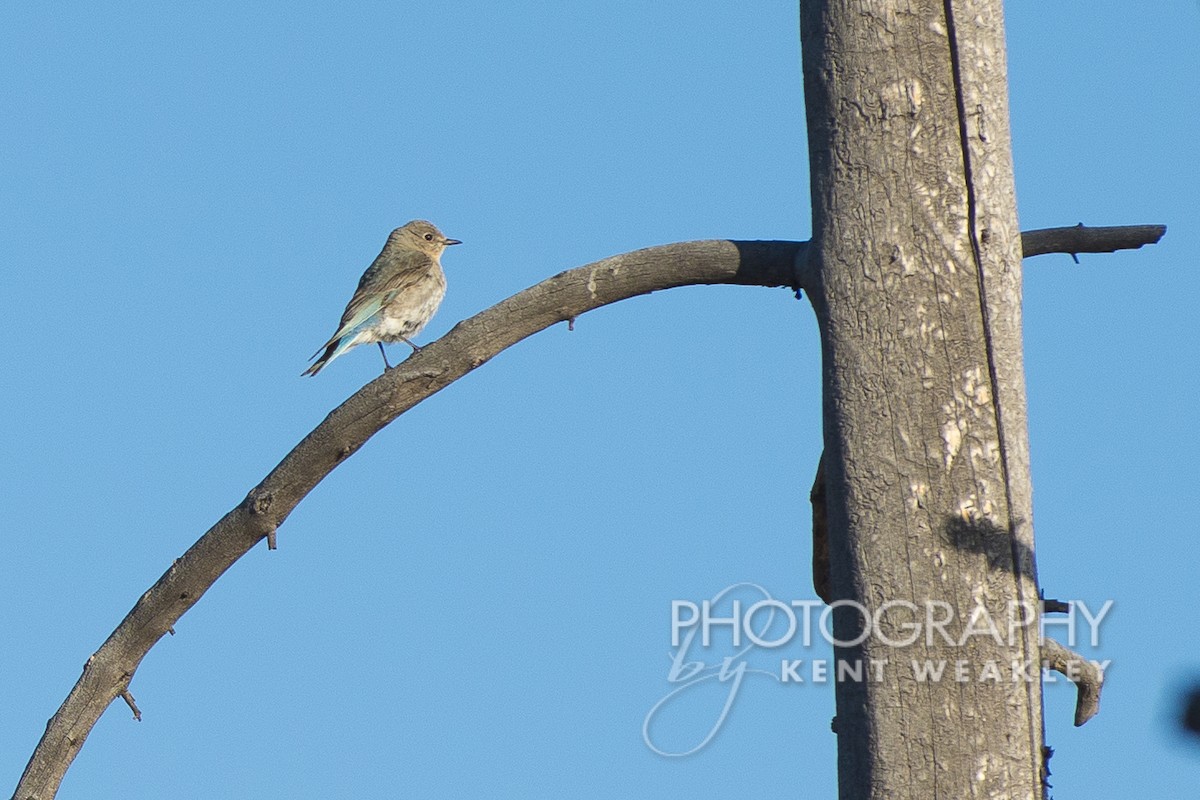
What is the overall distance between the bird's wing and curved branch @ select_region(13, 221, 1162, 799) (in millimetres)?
4623

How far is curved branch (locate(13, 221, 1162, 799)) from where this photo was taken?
412 centimetres

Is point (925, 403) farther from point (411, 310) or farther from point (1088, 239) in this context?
point (411, 310)

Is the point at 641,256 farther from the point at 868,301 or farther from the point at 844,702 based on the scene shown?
the point at 844,702

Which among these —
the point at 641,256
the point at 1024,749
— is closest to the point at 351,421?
the point at 641,256

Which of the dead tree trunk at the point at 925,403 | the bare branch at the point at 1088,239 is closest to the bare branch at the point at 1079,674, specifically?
the dead tree trunk at the point at 925,403

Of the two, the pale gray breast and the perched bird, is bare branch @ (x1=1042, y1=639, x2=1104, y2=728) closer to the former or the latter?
the perched bird

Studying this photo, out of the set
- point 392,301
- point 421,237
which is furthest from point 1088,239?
point 421,237

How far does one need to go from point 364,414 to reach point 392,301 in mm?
5364

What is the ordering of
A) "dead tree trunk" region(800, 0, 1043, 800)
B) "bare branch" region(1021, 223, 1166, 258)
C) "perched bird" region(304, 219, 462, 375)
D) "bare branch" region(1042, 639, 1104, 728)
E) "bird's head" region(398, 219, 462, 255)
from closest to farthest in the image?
"dead tree trunk" region(800, 0, 1043, 800)
"bare branch" region(1042, 639, 1104, 728)
"bare branch" region(1021, 223, 1166, 258)
"perched bird" region(304, 219, 462, 375)
"bird's head" region(398, 219, 462, 255)

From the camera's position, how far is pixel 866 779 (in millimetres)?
3334

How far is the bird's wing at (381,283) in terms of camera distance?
362 inches

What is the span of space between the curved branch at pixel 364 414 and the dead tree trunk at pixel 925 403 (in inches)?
18.9

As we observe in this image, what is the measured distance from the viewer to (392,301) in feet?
31.1

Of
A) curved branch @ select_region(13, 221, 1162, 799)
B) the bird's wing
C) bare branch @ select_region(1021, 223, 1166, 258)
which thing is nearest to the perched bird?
the bird's wing
